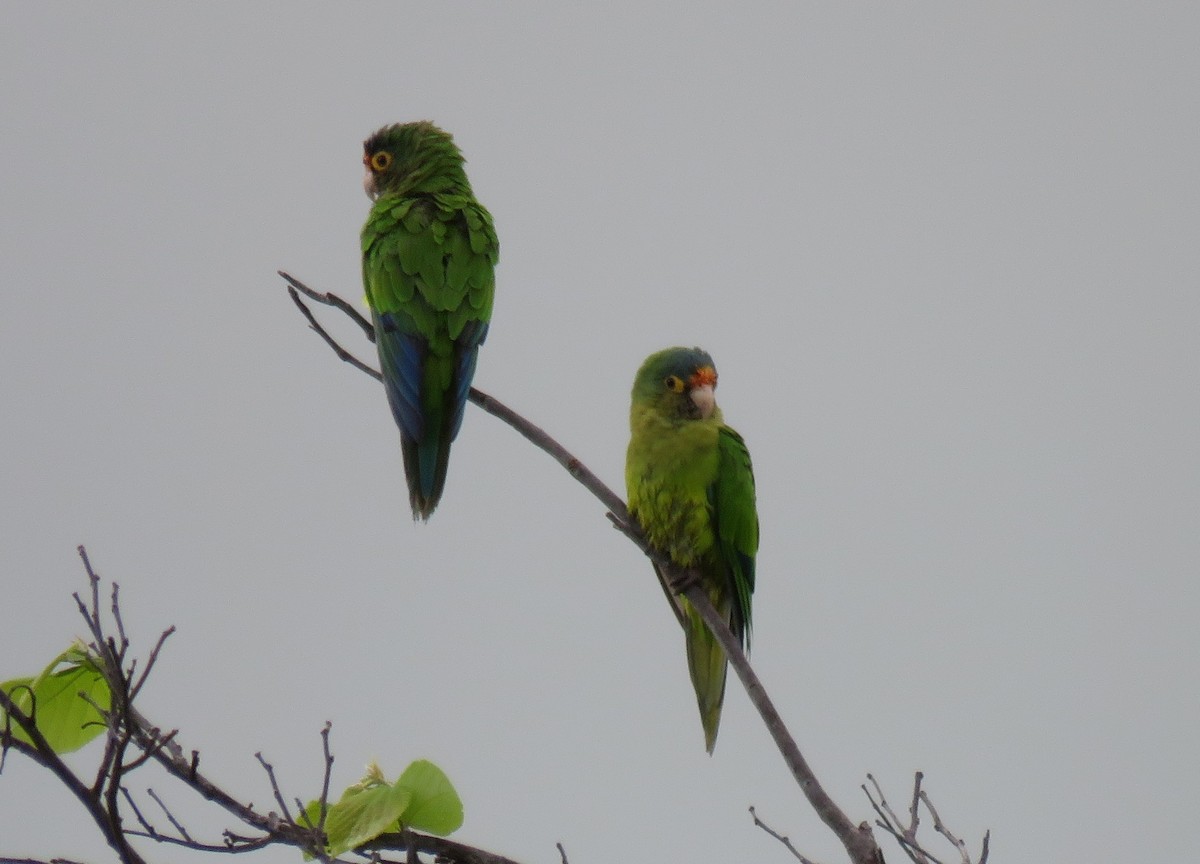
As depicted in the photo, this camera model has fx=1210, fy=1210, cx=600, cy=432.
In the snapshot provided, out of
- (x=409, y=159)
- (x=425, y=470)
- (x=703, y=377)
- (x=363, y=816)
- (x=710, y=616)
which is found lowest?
(x=363, y=816)

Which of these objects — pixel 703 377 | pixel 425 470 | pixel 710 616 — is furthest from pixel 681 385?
pixel 710 616

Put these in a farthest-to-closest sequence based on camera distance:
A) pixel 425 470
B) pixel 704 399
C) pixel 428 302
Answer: pixel 704 399 → pixel 428 302 → pixel 425 470

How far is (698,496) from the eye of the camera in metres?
4.99

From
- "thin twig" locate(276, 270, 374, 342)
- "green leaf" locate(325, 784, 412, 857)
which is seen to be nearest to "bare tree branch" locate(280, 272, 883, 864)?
"thin twig" locate(276, 270, 374, 342)

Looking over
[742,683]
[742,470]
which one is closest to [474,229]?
[742,470]

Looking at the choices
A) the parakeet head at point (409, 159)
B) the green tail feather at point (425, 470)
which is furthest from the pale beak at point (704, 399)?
the parakeet head at point (409, 159)

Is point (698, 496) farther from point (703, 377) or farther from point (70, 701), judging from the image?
point (70, 701)

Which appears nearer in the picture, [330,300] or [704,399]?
[330,300]

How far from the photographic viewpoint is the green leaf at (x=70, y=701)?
114 inches

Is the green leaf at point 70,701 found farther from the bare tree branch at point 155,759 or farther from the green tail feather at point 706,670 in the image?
the green tail feather at point 706,670

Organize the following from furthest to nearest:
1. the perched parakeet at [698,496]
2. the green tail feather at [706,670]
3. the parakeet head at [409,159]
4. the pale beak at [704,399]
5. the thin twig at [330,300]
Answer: the parakeet head at [409,159] → the pale beak at [704,399] → the perched parakeet at [698,496] → the green tail feather at [706,670] → the thin twig at [330,300]

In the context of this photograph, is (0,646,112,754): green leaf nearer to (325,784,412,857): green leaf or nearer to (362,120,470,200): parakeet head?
(325,784,412,857): green leaf

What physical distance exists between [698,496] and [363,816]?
8.16 ft

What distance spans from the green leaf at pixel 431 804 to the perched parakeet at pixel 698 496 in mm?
2216
